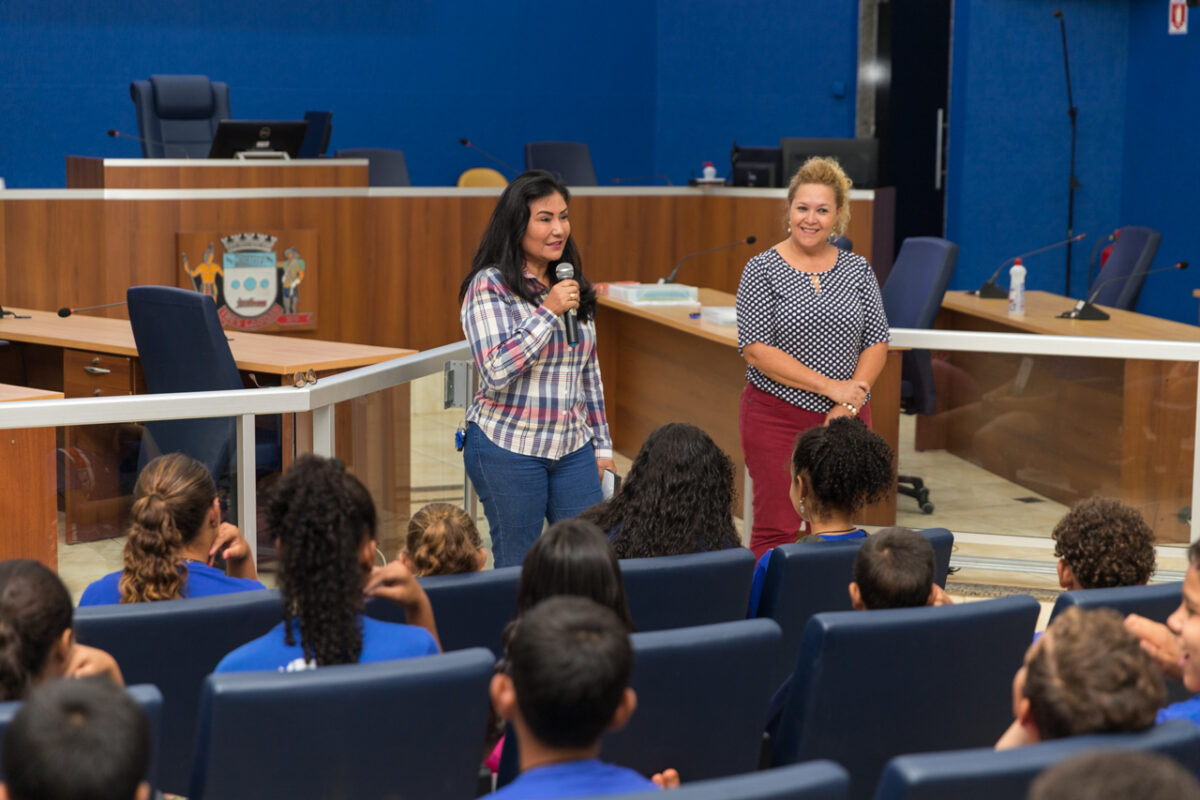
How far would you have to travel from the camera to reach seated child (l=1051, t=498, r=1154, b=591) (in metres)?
2.38

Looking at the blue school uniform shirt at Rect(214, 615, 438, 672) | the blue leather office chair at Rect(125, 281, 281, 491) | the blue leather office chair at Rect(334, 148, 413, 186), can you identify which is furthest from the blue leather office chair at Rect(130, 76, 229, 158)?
the blue school uniform shirt at Rect(214, 615, 438, 672)

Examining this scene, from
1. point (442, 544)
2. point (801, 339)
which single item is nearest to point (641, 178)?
point (801, 339)

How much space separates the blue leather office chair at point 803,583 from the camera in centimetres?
252

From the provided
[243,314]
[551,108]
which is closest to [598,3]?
[551,108]

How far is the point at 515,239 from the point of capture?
3232 mm

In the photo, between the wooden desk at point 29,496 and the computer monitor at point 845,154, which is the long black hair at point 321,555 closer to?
the wooden desk at point 29,496

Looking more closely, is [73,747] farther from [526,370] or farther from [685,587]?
[526,370]

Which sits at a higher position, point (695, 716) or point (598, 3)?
point (598, 3)

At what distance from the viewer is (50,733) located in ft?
4.16

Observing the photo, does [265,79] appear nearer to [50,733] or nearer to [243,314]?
[243,314]

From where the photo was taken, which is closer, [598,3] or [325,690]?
[325,690]

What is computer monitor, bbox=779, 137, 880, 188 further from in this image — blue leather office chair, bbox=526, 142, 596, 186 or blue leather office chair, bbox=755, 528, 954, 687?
blue leather office chair, bbox=755, 528, 954, 687

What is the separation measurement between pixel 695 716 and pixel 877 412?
269 cm

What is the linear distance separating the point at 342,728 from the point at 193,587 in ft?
2.48
